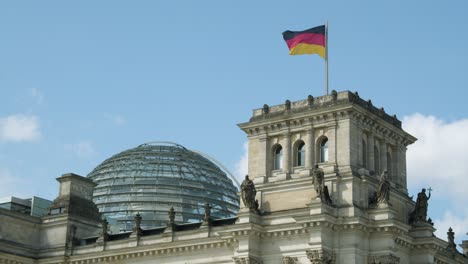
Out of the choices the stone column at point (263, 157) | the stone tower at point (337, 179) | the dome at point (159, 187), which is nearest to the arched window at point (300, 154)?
the stone tower at point (337, 179)

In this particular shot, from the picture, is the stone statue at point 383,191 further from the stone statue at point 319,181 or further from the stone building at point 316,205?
the stone statue at point 319,181

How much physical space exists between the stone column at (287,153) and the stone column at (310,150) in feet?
4.62

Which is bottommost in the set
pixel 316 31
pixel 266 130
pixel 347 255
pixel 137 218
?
pixel 347 255

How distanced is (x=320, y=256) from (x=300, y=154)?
28.2 feet

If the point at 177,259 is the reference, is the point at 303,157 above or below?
above

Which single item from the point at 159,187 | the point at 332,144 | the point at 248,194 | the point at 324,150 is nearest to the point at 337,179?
the point at 332,144

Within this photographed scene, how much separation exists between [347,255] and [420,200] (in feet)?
27.6

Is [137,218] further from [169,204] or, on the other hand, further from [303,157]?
[169,204]

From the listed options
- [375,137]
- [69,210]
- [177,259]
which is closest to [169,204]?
[69,210]

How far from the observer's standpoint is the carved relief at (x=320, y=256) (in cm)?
6038

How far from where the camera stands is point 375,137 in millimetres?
67125

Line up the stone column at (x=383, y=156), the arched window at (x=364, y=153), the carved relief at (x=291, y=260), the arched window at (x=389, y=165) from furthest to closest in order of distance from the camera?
the arched window at (x=389, y=165), the stone column at (x=383, y=156), the arched window at (x=364, y=153), the carved relief at (x=291, y=260)

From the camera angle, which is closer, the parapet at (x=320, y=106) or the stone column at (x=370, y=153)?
the parapet at (x=320, y=106)

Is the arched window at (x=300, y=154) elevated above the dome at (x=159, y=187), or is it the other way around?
the dome at (x=159, y=187)
